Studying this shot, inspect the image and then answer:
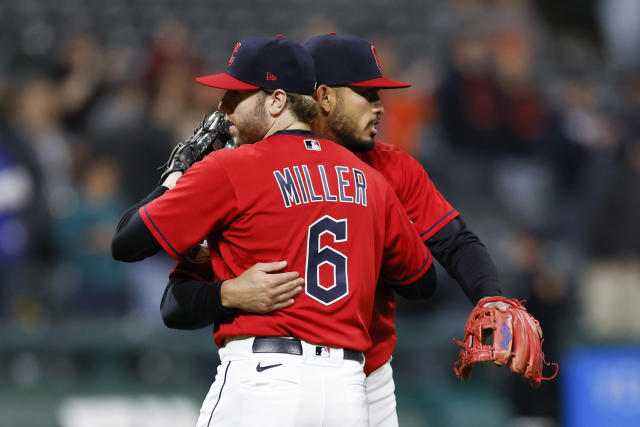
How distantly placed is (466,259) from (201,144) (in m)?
0.95

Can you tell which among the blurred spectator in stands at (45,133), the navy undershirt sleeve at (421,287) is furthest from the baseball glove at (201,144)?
the blurred spectator in stands at (45,133)

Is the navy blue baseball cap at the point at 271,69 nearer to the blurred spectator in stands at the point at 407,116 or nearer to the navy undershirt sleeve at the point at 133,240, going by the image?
the navy undershirt sleeve at the point at 133,240

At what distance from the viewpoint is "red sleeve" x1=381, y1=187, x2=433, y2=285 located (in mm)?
3141

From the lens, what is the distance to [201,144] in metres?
3.20

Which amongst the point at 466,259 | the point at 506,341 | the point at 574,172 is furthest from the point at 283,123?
the point at 574,172

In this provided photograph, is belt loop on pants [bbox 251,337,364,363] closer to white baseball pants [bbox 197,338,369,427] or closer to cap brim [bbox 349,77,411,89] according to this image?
white baseball pants [bbox 197,338,369,427]

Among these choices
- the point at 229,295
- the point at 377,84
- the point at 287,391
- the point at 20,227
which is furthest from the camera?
the point at 20,227

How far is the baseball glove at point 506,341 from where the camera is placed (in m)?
3.05

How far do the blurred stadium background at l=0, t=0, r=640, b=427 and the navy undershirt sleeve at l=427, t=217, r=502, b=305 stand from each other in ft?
11.6

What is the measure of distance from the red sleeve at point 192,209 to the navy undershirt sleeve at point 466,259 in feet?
2.85

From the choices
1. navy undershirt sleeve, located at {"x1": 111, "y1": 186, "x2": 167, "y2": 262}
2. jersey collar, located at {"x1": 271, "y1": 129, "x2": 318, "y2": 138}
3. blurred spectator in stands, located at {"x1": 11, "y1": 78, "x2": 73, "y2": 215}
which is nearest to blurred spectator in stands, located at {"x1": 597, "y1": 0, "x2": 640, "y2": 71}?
blurred spectator in stands, located at {"x1": 11, "y1": 78, "x2": 73, "y2": 215}

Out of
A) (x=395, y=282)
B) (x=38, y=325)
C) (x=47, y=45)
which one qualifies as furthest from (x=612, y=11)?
(x=395, y=282)

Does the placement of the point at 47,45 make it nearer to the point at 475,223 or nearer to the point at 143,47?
the point at 143,47

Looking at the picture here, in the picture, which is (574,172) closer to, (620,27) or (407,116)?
(407,116)
